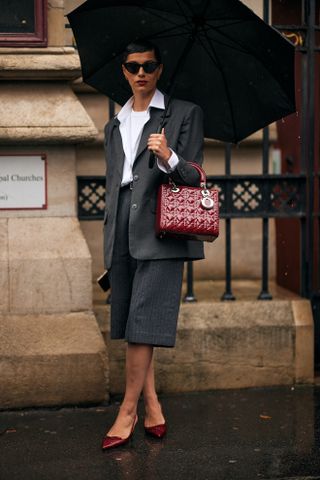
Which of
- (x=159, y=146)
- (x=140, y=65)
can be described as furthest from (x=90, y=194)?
(x=159, y=146)

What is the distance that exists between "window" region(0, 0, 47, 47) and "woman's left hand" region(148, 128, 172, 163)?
1.49 metres

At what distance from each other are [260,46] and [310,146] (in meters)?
1.80

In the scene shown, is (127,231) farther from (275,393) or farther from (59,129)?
(275,393)

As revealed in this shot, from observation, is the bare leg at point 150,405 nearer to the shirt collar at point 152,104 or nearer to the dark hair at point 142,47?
the shirt collar at point 152,104

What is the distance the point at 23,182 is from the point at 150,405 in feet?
5.20

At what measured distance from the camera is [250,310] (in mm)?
6438

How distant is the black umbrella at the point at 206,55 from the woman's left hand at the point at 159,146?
457mm

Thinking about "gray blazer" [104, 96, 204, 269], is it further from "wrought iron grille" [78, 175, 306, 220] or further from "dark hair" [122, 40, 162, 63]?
"wrought iron grille" [78, 175, 306, 220]

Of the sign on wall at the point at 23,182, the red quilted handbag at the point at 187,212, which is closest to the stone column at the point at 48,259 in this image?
the sign on wall at the point at 23,182

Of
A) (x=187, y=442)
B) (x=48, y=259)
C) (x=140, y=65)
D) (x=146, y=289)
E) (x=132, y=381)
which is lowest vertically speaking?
(x=187, y=442)

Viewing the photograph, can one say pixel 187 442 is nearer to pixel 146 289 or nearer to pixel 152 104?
pixel 146 289

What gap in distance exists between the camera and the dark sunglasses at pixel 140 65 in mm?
4996

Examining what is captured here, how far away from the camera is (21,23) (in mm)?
5863

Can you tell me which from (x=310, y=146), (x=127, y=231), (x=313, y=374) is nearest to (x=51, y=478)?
(x=127, y=231)
